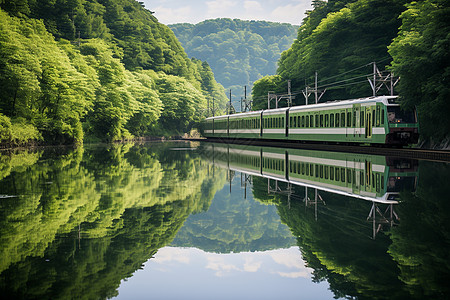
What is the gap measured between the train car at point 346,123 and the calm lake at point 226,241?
16.4 meters

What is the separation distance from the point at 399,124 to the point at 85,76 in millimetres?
31710

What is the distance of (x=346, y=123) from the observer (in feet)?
112

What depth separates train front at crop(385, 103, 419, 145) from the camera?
2973cm

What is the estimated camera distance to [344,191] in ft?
41.6

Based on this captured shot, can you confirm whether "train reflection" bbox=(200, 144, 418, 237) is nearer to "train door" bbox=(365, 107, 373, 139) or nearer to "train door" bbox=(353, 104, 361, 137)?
"train door" bbox=(365, 107, 373, 139)

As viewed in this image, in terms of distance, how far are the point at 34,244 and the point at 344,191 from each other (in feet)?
25.7

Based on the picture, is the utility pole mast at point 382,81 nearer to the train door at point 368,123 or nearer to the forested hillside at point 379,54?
the forested hillside at point 379,54

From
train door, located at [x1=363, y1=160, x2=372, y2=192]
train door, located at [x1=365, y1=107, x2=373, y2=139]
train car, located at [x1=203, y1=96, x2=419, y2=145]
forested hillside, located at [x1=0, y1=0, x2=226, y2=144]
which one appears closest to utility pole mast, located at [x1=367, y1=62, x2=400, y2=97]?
train car, located at [x1=203, y1=96, x2=419, y2=145]

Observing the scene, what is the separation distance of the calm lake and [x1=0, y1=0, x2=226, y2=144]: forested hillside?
2869cm

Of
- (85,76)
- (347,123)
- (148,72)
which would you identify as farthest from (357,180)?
(148,72)

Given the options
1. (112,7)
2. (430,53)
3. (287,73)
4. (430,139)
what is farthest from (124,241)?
(112,7)

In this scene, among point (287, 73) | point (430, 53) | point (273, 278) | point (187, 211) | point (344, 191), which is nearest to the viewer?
point (273, 278)

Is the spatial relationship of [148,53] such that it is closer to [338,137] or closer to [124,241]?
[338,137]

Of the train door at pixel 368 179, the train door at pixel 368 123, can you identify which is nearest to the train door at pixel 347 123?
the train door at pixel 368 123
